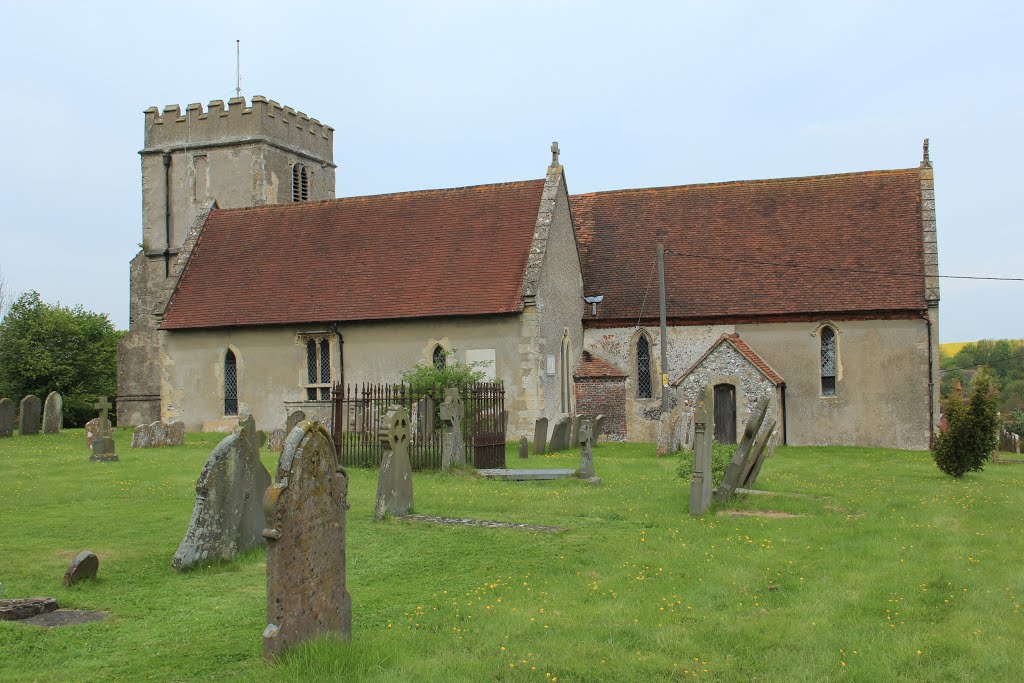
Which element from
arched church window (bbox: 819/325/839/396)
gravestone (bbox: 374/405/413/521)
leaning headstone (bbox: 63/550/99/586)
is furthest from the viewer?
arched church window (bbox: 819/325/839/396)

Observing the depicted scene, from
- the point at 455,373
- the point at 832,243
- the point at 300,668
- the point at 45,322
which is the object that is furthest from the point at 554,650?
the point at 45,322

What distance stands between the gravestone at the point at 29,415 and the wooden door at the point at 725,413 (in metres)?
21.3

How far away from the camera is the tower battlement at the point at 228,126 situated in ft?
124

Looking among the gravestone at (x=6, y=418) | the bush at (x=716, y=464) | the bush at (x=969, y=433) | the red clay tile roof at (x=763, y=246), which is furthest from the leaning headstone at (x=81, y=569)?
the gravestone at (x=6, y=418)

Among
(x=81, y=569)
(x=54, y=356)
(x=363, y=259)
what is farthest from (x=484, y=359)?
(x=54, y=356)

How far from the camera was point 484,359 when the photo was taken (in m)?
28.1

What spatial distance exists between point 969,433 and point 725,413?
34.3 ft

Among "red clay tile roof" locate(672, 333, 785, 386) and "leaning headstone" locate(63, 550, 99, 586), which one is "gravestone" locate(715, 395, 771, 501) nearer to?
"leaning headstone" locate(63, 550, 99, 586)

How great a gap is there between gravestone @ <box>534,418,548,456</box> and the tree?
30.2 metres

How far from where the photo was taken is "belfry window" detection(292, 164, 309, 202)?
39.7 meters

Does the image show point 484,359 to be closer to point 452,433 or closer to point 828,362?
point 452,433

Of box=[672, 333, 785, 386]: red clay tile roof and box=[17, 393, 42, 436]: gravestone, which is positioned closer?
box=[672, 333, 785, 386]: red clay tile roof

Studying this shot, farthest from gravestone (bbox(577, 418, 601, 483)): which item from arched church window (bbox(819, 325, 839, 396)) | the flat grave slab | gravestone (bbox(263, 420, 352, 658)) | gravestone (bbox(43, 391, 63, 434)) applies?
gravestone (bbox(43, 391, 63, 434))

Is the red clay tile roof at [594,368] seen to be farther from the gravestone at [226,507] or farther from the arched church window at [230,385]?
the gravestone at [226,507]
